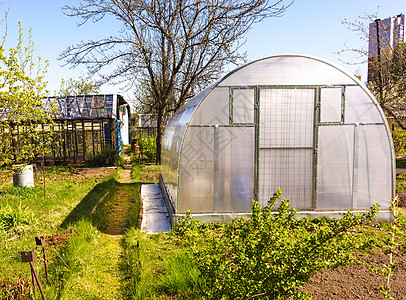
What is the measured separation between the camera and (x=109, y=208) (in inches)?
306

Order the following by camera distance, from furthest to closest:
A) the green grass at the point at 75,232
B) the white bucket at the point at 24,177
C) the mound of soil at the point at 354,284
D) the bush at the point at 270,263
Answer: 1. the white bucket at the point at 24,177
2. the green grass at the point at 75,232
3. the mound of soil at the point at 354,284
4. the bush at the point at 270,263

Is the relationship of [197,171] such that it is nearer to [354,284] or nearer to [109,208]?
[354,284]

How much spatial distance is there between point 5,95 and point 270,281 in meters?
5.77

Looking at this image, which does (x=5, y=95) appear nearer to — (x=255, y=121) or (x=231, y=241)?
(x=255, y=121)

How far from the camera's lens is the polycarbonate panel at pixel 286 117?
5.91 m

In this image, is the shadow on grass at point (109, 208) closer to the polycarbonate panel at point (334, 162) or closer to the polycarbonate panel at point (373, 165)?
the polycarbonate panel at point (334, 162)

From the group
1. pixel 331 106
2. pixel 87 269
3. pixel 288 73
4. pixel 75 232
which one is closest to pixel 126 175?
pixel 75 232

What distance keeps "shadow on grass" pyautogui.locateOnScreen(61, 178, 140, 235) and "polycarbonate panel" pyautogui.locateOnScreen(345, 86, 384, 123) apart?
5.10 metres

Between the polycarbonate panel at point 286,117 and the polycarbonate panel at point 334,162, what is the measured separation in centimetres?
34

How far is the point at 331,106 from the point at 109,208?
5.99 m

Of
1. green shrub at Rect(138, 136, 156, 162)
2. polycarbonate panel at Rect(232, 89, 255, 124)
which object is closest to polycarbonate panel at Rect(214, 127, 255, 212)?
polycarbonate panel at Rect(232, 89, 255, 124)

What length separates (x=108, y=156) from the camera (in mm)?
14688

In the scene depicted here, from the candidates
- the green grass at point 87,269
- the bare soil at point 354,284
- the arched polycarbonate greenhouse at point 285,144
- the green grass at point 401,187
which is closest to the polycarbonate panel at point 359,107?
the arched polycarbonate greenhouse at point 285,144

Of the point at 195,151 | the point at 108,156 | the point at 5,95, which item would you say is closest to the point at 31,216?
the point at 5,95
